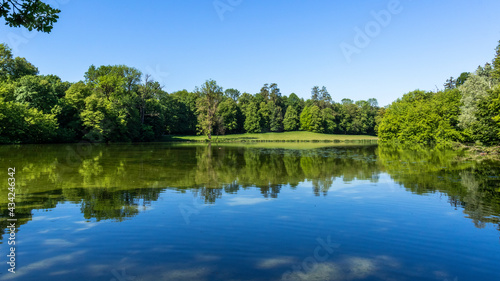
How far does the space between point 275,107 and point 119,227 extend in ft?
390

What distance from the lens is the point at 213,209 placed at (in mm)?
10266

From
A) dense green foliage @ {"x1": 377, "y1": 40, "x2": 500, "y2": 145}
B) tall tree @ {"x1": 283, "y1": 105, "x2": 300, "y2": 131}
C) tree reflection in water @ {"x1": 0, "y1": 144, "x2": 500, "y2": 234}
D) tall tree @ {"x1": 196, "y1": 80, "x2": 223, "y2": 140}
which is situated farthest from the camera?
tall tree @ {"x1": 283, "y1": 105, "x2": 300, "y2": 131}

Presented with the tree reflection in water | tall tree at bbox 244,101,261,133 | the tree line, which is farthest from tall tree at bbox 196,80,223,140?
the tree reflection in water

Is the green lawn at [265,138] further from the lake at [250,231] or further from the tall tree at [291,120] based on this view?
the lake at [250,231]

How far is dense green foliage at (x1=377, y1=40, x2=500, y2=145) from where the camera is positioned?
35656 mm

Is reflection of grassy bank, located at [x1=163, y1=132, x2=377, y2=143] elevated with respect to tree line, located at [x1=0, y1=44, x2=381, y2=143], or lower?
lower

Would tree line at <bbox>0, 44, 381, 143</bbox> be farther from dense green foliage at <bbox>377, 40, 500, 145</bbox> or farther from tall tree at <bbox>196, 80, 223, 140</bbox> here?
dense green foliage at <bbox>377, 40, 500, 145</bbox>

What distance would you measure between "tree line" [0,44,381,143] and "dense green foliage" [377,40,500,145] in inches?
1613

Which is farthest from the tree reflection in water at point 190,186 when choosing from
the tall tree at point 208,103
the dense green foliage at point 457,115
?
the tall tree at point 208,103

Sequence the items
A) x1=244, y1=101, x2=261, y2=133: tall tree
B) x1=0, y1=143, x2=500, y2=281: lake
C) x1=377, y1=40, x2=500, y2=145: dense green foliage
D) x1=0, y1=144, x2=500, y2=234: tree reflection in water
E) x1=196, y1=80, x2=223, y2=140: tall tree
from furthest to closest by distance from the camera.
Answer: x1=244, y1=101, x2=261, y2=133: tall tree, x1=196, y1=80, x2=223, y2=140: tall tree, x1=377, y1=40, x2=500, y2=145: dense green foliage, x1=0, y1=144, x2=500, y2=234: tree reflection in water, x1=0, y1=143, x2=500, y2=281: lake

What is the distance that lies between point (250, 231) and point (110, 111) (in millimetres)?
63669

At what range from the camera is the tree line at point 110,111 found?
5262 centimetres

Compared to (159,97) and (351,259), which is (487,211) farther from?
(159,97)

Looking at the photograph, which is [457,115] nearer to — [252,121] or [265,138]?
[265,138]
